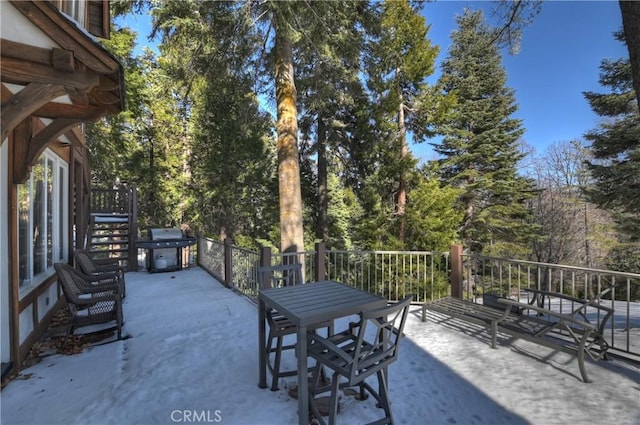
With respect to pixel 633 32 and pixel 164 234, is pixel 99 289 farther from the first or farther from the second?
pixel 633 32

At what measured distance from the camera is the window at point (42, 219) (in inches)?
149

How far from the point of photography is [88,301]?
377cm

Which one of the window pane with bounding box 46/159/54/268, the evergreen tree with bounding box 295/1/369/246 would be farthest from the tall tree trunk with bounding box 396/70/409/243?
the window pane with bounding box 46/159/54/268

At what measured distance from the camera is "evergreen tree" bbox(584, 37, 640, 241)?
941 cm

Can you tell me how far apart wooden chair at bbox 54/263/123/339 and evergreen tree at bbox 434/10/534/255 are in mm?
14199

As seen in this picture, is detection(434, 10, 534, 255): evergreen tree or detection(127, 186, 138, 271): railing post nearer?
detection(127, 186, 138, 271): railing post

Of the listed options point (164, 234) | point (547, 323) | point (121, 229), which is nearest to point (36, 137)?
point (547, 323)

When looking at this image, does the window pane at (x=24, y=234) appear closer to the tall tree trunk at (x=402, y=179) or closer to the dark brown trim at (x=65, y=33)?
the dark brown trim at (x=65, y=33)

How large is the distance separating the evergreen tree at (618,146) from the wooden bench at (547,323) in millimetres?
8507

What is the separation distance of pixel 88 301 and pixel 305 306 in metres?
3.01

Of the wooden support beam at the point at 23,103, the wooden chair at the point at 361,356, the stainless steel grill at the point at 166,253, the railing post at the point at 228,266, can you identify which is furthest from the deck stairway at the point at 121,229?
the wooden chair at the point at 361,356

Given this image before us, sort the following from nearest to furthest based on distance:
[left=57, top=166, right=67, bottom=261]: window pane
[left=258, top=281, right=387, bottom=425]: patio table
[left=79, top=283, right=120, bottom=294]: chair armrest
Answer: [left=258, top=281, right=387, bottom=425]: patio table, [left=79, top=283, right=120, bottom=294]: chair armrest, [left=57, top=166, right=67, bottom=261]: window pane

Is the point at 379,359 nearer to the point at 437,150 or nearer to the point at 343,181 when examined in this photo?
the point at 343,181

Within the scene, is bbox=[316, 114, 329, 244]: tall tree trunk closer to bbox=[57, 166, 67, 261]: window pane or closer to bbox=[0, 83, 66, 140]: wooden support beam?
bbox=[57, 166, 67, 261]: window pane
